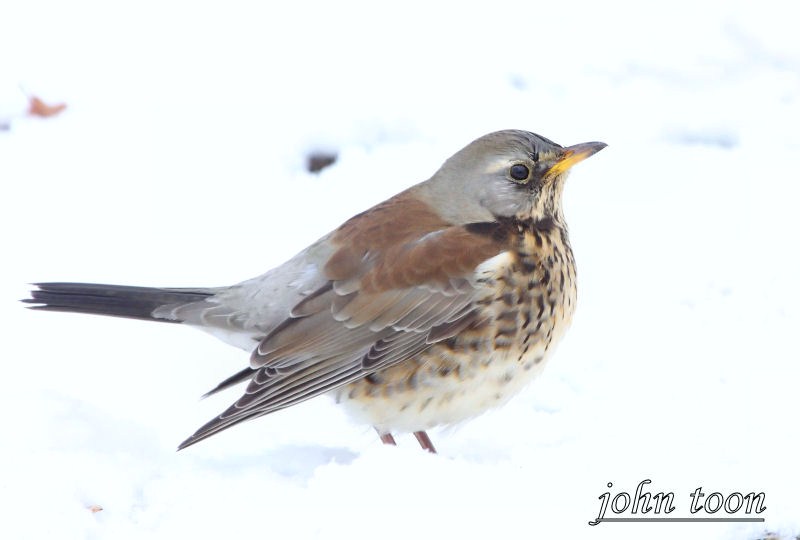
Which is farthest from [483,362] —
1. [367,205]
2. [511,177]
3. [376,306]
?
[367,205]

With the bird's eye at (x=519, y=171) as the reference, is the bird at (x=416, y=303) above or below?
below

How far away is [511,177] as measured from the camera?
5410 mm

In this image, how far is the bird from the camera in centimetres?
506

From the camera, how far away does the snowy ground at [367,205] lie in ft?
14.4

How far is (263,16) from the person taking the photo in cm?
836

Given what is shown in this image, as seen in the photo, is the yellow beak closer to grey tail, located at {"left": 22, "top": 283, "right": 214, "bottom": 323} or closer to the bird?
the bird

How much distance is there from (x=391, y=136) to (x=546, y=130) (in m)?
0.94

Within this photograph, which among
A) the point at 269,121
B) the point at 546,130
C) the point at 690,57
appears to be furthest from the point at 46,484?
the point at 690,57

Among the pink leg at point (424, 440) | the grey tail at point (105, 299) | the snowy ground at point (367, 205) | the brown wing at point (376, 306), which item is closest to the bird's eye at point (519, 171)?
the brown wing at point (376, 306)

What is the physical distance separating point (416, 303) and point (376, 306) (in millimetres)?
175

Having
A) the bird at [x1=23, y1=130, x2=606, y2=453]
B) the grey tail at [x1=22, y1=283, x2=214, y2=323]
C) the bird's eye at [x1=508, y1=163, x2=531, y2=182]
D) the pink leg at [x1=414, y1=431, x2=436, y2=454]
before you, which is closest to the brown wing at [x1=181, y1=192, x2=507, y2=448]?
the bird at [x1=23, y1=130, x2=606, y2=453]

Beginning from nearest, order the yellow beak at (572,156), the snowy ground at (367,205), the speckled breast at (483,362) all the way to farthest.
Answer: the snowy ground at (367,205) < the speckled breast at (483,362) < the yellow beak at (572,156)

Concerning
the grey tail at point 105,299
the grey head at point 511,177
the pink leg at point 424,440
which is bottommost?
the pink leg at point 424,440

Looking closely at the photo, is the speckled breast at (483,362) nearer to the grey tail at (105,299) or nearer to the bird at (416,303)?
the bird at (416,303)
